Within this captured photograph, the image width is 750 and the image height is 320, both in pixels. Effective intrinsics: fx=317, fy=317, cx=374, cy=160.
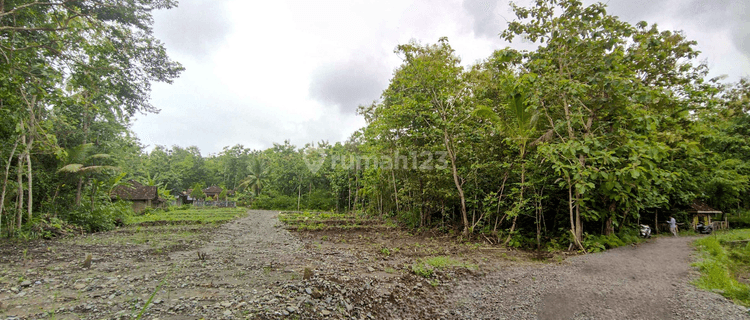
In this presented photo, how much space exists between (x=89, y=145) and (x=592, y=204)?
1479cm

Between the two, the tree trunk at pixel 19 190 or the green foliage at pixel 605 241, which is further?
the tree trunk at pixel 19 190

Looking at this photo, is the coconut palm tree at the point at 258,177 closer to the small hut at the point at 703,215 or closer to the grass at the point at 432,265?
the grass at the point at 432,265

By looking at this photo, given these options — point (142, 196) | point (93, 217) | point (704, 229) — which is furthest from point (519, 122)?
point (142, 196)

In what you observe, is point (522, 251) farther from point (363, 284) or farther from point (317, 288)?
point (317, 288)

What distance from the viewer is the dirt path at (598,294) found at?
3.61m

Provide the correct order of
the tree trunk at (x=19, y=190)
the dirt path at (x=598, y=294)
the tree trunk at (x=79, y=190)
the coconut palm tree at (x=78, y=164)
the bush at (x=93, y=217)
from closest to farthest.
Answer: the dirt path at (x=598, y=294) → the tree trunk at (x=19, y=190) → the coconut palm tree at (x=78, y=164) → the bush at (x=93, y=217) → the tree trunk at (x=79, y=190)

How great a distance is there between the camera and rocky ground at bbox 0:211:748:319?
3449 millimetres

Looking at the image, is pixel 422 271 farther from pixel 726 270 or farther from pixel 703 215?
pixel 703 215

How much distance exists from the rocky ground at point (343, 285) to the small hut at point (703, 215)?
37.9ft

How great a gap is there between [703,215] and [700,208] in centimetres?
94

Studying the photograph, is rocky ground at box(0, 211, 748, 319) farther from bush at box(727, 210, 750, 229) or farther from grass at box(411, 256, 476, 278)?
bush at box(727, 210, 750, 229)

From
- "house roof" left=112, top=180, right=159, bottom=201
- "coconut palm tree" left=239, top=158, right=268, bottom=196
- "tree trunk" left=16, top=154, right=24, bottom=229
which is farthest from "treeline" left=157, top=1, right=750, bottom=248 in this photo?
"coconut palm tree" left=239, top=158, right=268, bottom=196

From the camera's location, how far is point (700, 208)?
592 inches

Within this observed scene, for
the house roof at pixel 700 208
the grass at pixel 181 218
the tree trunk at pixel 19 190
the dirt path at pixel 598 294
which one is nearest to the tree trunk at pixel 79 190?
the grass at pixel 181 218
